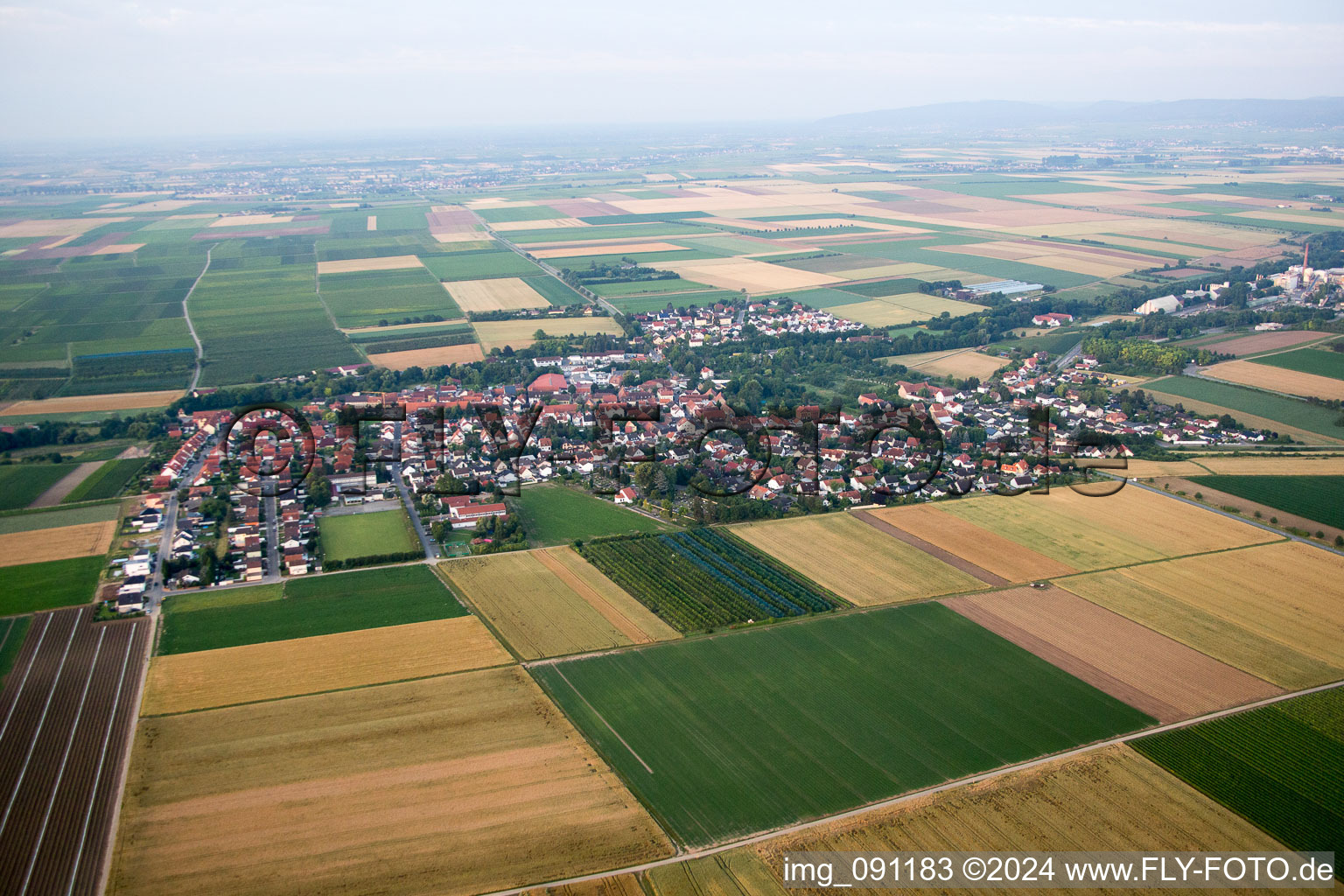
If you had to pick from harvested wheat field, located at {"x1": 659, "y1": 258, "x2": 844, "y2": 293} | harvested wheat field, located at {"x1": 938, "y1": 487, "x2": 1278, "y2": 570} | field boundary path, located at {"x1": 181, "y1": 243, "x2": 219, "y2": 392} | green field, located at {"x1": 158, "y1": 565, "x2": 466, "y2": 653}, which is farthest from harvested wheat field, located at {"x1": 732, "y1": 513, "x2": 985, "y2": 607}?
harvested wheat field, located at {"x1": 659, "y1": 258, "x2": 844, "y2": 293}

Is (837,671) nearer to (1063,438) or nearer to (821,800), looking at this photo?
(821,800)

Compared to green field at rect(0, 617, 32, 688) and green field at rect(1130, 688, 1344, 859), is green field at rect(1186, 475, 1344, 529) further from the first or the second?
green field at rect(0, 617, 32, 688)

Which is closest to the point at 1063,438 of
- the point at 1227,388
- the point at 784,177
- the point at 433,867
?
the point at 1227,388

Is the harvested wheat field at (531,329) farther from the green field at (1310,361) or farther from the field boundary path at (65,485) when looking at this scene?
the green field at (1310,361)

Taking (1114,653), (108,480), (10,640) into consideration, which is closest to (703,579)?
(1114,653)

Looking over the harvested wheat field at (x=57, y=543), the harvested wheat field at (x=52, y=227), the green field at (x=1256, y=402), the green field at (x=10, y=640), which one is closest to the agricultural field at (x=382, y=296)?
the harvested wheat field at (x=57, y=543)

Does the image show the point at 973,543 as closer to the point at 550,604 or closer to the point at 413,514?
the point at 550,604
